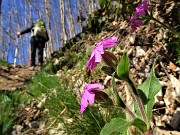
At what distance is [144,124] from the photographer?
614 millimetres

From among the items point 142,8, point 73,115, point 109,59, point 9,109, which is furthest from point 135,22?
point 9,109

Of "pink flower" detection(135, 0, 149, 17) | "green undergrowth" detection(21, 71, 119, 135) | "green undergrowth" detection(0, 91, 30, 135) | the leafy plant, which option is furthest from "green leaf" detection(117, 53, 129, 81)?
"green undergrowth" detection(0, 91, 30, 135)

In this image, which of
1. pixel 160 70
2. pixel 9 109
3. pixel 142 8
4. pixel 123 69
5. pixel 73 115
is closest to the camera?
pixel 123 69

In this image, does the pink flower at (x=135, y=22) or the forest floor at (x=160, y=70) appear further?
the forest floor at (x=160, y=70)

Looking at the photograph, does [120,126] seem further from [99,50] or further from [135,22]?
[135,22]

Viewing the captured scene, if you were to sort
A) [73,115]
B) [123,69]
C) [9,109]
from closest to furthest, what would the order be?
[123,69], [73,115], [9,109]

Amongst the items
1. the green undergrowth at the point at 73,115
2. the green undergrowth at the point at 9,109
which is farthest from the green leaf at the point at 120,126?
the green undergrowth at the point at 9,109

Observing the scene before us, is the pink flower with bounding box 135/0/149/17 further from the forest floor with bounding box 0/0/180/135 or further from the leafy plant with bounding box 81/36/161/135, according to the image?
the leafy plant with bounding box 81/36/161/135

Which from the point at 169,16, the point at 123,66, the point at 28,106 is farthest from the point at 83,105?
the point at 28,106

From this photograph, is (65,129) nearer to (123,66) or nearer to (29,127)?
(29,127)

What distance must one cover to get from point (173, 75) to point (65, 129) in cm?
69

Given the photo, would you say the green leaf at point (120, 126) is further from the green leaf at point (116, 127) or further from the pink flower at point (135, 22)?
the pink flower at point (135, 22)

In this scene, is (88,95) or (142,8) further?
(142,8)

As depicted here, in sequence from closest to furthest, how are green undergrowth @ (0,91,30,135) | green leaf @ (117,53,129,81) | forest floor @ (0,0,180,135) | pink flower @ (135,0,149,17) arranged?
green leaf @ (117,53,129,81) → pink flower @ (135,0,149,17) → forest floor @ (0,0,180,135) → green undergrowth @ (0,91,30,135)
